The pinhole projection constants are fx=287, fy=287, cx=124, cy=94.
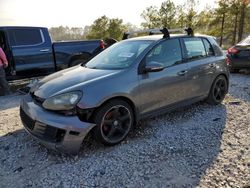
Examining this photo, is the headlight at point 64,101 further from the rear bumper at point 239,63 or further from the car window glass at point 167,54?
the rear bumper at point 239,63

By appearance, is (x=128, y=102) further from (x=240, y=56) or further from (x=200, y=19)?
(x=200, y=19)

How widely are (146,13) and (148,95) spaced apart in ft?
97.8

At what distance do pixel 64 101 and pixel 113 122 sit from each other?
77cm

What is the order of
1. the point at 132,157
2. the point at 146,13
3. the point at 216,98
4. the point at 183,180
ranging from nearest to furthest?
1. the point at 183,180
2. the point at 132,157
3. the point at 216,98
4. the point at 146,13

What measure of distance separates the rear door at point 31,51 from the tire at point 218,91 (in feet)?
15.1

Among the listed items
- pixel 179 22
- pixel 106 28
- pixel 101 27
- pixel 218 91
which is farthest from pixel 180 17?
pixel 218 91

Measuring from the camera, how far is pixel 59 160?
382 centimetres

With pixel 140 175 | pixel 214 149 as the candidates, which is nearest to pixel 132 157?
pixel 140 175

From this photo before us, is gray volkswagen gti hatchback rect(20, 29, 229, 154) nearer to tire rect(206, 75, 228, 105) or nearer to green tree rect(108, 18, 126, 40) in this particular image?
tire rect(206, 75, 228, 105)

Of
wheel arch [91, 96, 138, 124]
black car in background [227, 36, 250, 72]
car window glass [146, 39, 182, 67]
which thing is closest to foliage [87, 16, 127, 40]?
black car in background [227, 36, 250, 72]

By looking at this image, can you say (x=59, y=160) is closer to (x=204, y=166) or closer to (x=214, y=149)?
(x=204, y=166)

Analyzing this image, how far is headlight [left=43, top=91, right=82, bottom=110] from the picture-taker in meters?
3.71

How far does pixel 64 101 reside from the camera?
3734 mm

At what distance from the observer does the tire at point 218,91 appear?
229 inches
